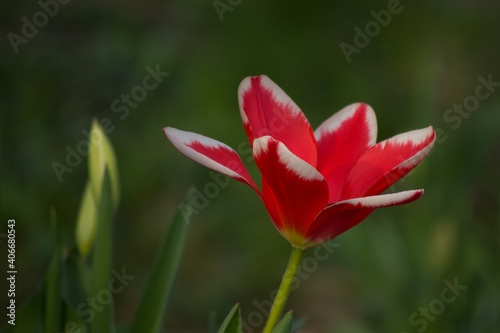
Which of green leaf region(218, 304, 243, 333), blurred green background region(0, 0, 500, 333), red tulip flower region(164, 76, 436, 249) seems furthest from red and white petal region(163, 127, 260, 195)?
blurred green background region(0, 0, 500, 333)

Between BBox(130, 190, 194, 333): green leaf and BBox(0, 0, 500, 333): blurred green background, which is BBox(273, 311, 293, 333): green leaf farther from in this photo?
BBox(0, 0, 500, 333): blurred green background

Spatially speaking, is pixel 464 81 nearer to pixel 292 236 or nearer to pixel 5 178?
pixel 5 178

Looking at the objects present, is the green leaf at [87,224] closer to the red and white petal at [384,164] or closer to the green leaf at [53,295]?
the green leaf at [53,295]

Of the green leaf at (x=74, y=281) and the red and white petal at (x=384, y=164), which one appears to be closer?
the red and white petal at (x=384, y=164)

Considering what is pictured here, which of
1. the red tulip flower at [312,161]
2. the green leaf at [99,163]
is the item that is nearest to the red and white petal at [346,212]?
the red tulip flower at [312,161]

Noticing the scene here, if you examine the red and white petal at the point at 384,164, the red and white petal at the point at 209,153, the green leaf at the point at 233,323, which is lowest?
the green leaf at the point at 233,323

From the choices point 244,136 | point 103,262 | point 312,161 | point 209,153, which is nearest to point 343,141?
point 312,161

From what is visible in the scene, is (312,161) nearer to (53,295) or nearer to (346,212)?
(346,212)
